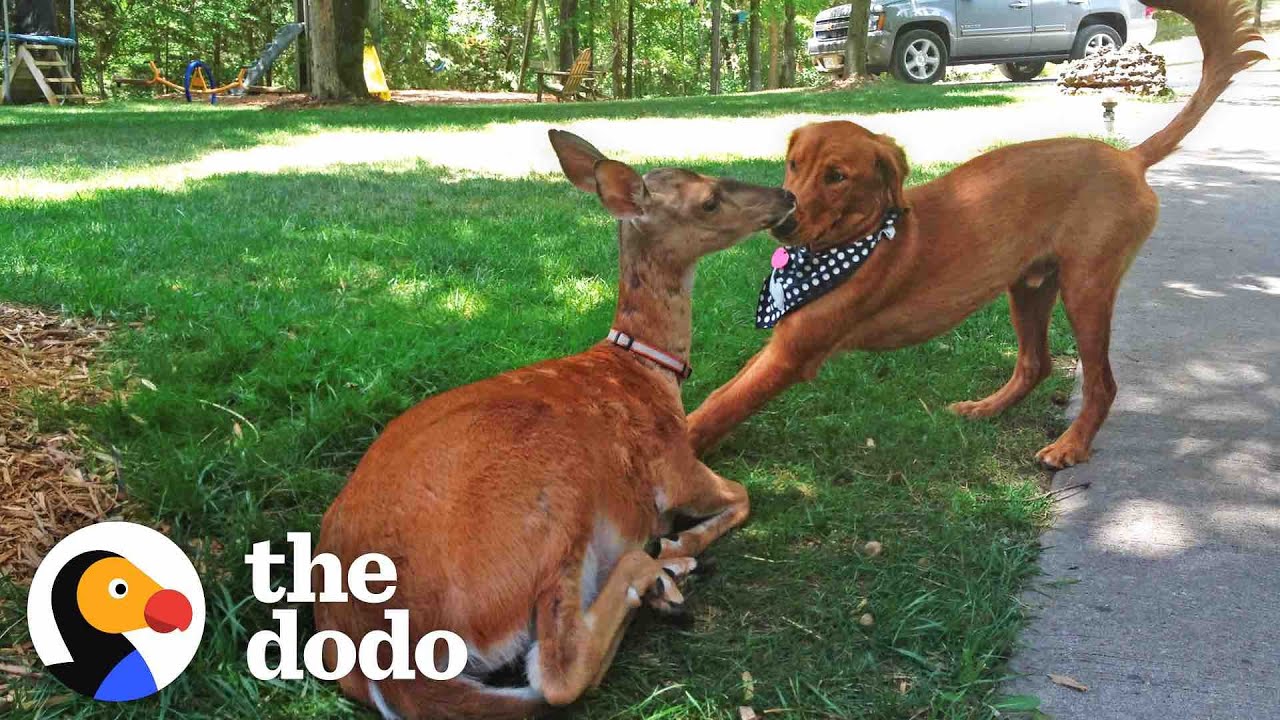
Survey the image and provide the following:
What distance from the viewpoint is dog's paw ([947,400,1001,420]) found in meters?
4.61

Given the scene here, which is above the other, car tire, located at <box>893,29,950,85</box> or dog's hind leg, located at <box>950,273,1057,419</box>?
car tire, located at <box>893,29,950,85</box>

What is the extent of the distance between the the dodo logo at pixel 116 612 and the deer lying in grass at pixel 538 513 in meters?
0.43

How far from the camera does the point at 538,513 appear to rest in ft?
8.87

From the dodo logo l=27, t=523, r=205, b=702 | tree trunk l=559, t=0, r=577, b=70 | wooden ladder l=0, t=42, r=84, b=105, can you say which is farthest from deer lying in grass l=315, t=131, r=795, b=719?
tree trunk l=559, t=0, r=577, b=70

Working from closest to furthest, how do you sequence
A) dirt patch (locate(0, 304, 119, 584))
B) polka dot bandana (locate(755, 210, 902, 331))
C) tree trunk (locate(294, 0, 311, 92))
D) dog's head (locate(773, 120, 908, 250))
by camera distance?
dirt patch (locate(0, 304, 119, 584)), dog's head (locate(773, 120, 908, 250)), polka dot bandana (locate(755, 210, 902, 331)), tree trunk (locate(294, 0, 311, 92))

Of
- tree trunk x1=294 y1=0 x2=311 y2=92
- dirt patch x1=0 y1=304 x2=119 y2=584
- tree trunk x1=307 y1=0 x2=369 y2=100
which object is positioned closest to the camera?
dirt patch x1=0 y1=304 x2=119 y2=584

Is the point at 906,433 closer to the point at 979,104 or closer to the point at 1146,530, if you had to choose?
the point at 1146,530

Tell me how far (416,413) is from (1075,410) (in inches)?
119

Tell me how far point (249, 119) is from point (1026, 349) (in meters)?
14.0

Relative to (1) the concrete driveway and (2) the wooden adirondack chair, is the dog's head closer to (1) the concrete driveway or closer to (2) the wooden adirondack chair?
(1) the concrete driveway

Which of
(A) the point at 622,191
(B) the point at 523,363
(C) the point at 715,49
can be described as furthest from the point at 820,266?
(C) the point at 715,49

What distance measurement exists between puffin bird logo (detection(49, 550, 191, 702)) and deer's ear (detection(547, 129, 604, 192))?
5.96 feet

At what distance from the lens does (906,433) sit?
437 centimetres

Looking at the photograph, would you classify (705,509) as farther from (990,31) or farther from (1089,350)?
(990,31)
